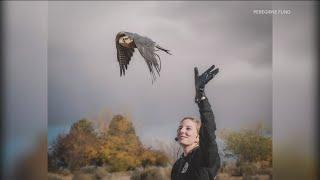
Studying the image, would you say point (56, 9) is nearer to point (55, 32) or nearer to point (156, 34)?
point (55, 32)

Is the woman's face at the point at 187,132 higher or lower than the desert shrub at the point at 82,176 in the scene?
higher

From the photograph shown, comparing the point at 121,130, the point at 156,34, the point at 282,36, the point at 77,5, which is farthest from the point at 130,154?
the point at 282,36

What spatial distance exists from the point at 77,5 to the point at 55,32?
191mm

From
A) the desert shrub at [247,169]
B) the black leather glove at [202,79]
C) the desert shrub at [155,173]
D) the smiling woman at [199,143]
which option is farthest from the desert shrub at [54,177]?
the desert shrub at [247,169]

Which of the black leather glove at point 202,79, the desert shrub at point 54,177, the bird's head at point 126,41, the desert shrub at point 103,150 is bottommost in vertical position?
the desert shrub at point 54,177

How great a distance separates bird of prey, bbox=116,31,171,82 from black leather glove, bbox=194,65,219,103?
213 millimetres

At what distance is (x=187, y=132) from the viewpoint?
2.82 meters

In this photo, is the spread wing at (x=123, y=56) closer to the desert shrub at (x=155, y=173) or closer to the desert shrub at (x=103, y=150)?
the desert shrub at (x=103, y=150)

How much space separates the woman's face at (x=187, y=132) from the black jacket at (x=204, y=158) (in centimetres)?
5

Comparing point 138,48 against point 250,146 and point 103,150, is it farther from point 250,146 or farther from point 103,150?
point 250,146

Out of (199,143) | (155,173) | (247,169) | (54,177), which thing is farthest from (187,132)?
(54,177)

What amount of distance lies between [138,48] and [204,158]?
27.5 inches

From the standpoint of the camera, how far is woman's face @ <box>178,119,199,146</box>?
2.81 m

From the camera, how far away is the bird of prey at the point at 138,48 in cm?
283
